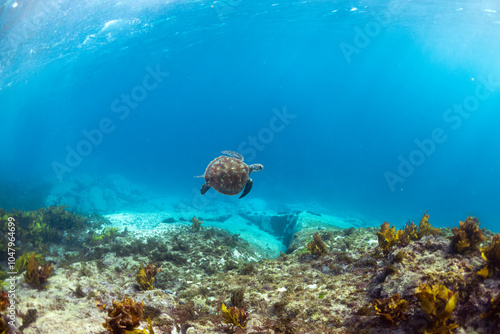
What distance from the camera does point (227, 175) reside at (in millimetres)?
8328

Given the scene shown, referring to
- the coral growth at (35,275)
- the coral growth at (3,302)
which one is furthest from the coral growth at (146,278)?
the coral growth at (3,302)

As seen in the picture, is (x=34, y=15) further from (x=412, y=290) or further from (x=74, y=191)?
(x=412, y=290)

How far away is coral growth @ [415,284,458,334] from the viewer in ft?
8.22

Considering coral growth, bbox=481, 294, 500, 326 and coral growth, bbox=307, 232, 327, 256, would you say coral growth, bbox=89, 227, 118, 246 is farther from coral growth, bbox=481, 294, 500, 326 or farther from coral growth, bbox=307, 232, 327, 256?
coral growth, bbox=481, 294, 500, 326

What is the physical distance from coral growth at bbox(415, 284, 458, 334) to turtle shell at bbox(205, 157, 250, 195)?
6348mm

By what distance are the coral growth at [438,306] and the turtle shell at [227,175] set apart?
6348 millimetres

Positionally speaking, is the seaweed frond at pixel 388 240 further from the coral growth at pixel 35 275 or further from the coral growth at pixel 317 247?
the coral growth at pixel 35 275

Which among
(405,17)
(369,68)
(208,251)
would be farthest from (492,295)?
(369,68)

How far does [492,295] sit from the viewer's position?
266 centimetres

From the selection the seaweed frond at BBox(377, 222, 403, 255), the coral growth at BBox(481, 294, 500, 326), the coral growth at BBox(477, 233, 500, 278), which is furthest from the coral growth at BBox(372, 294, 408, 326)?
the seaweed frond at BBox(377, 222, 403, 255)

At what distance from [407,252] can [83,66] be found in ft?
173

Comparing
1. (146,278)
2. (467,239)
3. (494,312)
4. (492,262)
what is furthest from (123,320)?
(467,239)

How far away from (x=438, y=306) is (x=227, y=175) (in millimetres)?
6570

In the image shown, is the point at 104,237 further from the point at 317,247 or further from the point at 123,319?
the point at 317,247
